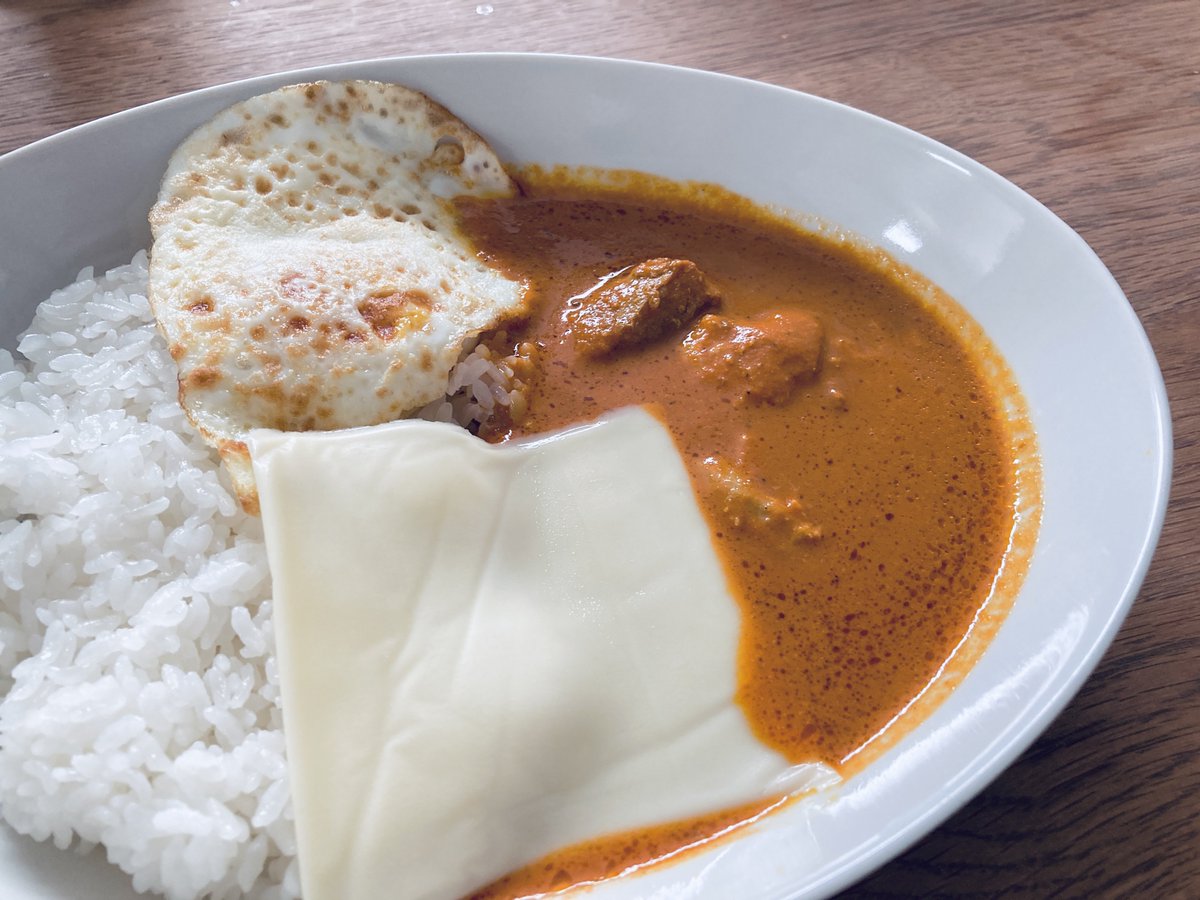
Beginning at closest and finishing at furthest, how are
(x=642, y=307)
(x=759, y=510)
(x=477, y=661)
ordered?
(x=477, y=661)
(x=759, y=510)
(x=642, y=307)

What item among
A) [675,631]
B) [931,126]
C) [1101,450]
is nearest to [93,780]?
[675,631]

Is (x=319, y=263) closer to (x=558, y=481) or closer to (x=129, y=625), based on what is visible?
(x=558, y=481)

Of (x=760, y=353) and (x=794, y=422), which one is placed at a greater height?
(x=760, y=353)

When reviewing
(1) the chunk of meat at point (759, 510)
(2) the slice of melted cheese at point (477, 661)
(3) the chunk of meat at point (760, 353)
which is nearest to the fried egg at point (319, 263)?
(2) the slice of melted cheese at point (477, 661)

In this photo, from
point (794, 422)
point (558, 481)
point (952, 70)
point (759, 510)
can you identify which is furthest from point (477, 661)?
point (952, 70)

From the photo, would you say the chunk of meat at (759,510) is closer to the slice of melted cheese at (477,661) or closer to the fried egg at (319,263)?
the slice of melted cheese at (477,661)

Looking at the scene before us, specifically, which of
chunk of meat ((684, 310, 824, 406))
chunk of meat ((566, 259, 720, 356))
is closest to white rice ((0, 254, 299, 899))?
chunk of meat ((566, 259, 720, 356))

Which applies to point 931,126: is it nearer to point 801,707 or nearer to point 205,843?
point 801,707

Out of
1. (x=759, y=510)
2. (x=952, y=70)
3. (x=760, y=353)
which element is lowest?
(x=759, y=510)
